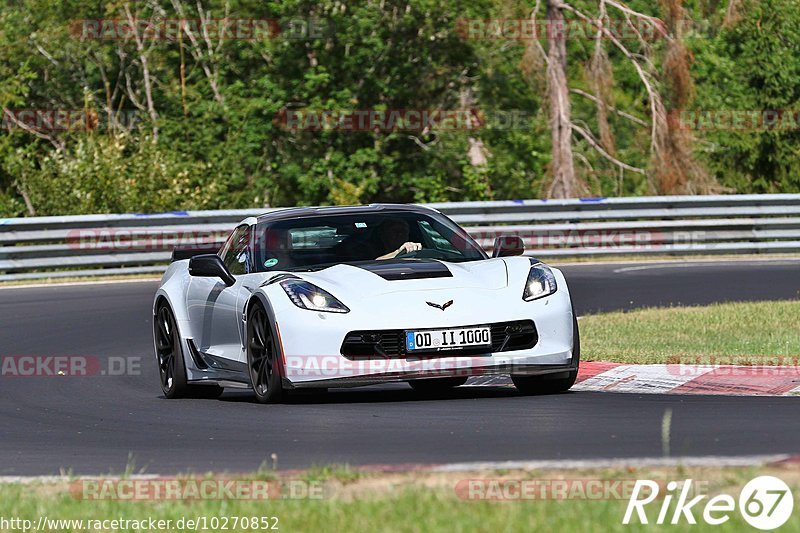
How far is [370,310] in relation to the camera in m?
10.2

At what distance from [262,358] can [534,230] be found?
16.2m

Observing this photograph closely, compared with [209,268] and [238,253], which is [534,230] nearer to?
[238,253]

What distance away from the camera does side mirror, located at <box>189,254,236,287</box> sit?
11.4 meters

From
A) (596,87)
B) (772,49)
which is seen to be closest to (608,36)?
(596,87)

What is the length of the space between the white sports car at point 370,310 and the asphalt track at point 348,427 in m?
0.24

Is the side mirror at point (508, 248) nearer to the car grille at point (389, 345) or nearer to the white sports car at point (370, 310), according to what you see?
the white sports car at point (370, 310)

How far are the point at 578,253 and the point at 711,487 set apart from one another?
20451 mm

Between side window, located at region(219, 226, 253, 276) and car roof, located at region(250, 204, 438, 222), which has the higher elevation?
car roof, located at region(250, 204, 438, 222)

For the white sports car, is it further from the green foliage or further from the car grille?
the green foliage

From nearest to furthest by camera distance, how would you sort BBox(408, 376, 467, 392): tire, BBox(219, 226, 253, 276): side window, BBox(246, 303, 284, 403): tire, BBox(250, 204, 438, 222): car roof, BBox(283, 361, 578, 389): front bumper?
BBox(283, 361, 578, 389): front bumper < BBox(246, 303, 284, 403): tire < BBox(219, 226, 253, 276): side window < BBox(250, 204, 438, 222): car roof < BBox(408, 376, 467, 392): tire

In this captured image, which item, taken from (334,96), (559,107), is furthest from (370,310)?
(334,96)

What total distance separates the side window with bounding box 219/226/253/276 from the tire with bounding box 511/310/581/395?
2.05 m

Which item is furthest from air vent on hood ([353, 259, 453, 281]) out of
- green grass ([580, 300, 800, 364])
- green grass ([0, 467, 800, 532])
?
green grass ([0, 467, 800, 532])

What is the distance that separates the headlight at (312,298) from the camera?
10.3 metres
